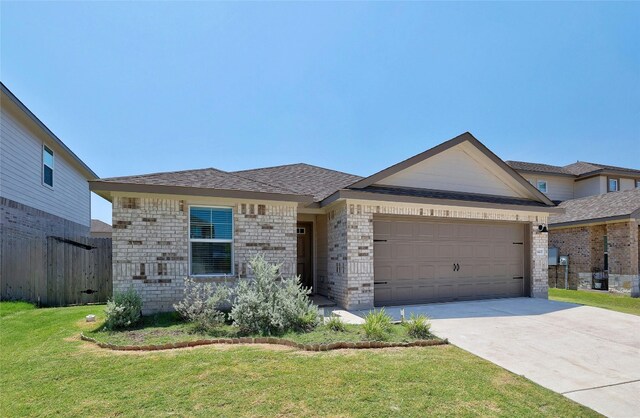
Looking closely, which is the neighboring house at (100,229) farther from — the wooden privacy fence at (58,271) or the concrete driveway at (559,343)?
the concrete driveway at (559,343)

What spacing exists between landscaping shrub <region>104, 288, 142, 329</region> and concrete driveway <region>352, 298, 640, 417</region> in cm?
482

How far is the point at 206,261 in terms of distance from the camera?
791cm

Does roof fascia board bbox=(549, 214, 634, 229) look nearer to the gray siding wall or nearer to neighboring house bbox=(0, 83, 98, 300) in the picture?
neighboring house bbox=(0, 83, 98, 300)

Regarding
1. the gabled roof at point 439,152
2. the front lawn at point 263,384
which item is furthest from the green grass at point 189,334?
the gabled roof at point 439,152

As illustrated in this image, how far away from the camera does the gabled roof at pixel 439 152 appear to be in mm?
9422

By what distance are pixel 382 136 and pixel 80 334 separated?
12.7 m

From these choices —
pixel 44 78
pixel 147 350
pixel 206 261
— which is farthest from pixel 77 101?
pixel 147 350

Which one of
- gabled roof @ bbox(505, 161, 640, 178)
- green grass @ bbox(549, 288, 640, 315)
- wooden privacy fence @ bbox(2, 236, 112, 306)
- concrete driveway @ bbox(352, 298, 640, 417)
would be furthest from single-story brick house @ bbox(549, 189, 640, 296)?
wooden privacy fence @ bbox(2, 236, 112, 306)

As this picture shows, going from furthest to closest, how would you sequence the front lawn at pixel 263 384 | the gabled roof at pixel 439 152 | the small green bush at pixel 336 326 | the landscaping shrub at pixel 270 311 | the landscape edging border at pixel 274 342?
the gabled roof at pixel 439 152 < the small green bush at pixel 336 326 < the landscaping shrub at pixel 270 311 < the landscape edging border at pixel 274 342 < the front lawn at pixel 263 384

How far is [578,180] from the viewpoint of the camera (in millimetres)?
22438

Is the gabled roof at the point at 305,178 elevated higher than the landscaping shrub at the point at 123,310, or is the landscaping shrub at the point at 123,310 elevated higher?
the gabled roof at the point at 305,178

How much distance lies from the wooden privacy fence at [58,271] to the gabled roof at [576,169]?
21683 mm

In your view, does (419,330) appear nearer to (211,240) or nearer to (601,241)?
(211,240)

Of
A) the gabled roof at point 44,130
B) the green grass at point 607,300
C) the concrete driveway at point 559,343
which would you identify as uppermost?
the gabled roof at point 44,130
